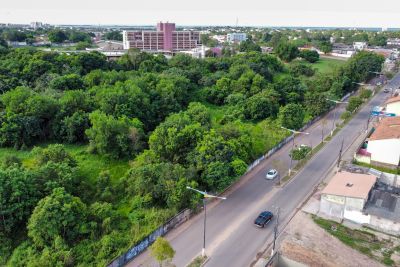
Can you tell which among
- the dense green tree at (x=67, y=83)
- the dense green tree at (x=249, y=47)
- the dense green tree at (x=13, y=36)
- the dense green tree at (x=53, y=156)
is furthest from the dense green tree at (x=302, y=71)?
the dense green tree at (x=13, y=36)

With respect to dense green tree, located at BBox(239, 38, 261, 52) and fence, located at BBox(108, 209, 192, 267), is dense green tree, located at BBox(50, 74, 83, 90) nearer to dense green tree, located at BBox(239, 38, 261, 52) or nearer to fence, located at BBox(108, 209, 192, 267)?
fence, located at BBox(108, 209, 192, 267)

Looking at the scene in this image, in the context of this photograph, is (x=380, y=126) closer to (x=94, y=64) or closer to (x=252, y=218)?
(x=252, y=218)

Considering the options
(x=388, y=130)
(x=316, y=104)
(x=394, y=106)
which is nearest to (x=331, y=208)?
(x=388, y=130)

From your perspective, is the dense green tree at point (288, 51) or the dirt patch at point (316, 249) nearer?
the dirt patch at point (316, 249)

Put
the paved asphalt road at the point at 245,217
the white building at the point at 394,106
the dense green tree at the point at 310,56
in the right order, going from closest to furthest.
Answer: the paved asphalt road at the point at 245,217
the white building at the point at 394,106
the dense green tree at the point at 310,56

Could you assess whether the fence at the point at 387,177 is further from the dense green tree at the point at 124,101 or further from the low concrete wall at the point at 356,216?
the dense green tree at the point at 124,101

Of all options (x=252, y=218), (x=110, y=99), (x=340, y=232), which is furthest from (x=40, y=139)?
(x=340, y=232)
